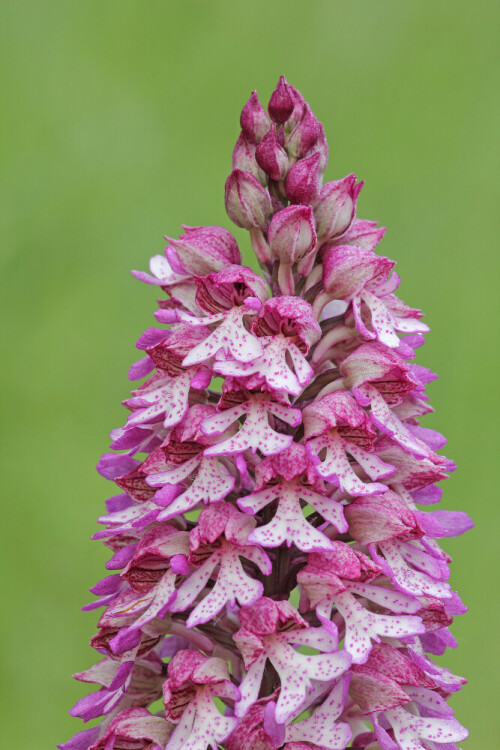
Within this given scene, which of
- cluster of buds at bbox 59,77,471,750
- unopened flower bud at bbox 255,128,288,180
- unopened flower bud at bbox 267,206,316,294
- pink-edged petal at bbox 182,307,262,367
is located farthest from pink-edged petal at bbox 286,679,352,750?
unopened flower bud at bbox 255,128,288,180

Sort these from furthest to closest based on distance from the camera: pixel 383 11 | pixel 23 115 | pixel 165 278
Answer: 1. pixel 383 11
2. pixel 23 115
3. pixel 165 278

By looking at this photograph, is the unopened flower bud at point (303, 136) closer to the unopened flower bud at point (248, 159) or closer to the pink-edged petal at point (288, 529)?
the unopened flower bud at point (248, 159)

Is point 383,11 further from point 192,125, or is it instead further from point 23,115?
point 23,115

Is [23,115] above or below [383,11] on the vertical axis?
below

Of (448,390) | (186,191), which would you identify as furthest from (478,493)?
(186,191)

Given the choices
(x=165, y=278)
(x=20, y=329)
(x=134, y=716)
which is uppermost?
(x=20, y=329)

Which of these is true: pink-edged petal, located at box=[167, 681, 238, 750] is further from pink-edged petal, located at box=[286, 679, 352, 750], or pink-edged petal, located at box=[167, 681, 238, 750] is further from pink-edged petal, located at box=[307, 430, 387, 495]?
pink-edged petal, located at box=[307, 430, 387, 495]

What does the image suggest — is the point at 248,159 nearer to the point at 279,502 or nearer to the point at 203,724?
the point at 279,502

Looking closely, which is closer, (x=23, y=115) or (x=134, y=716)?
(x=134, y=716)

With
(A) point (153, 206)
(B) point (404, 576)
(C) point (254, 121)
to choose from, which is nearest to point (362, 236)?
(C) point (254, 121)
